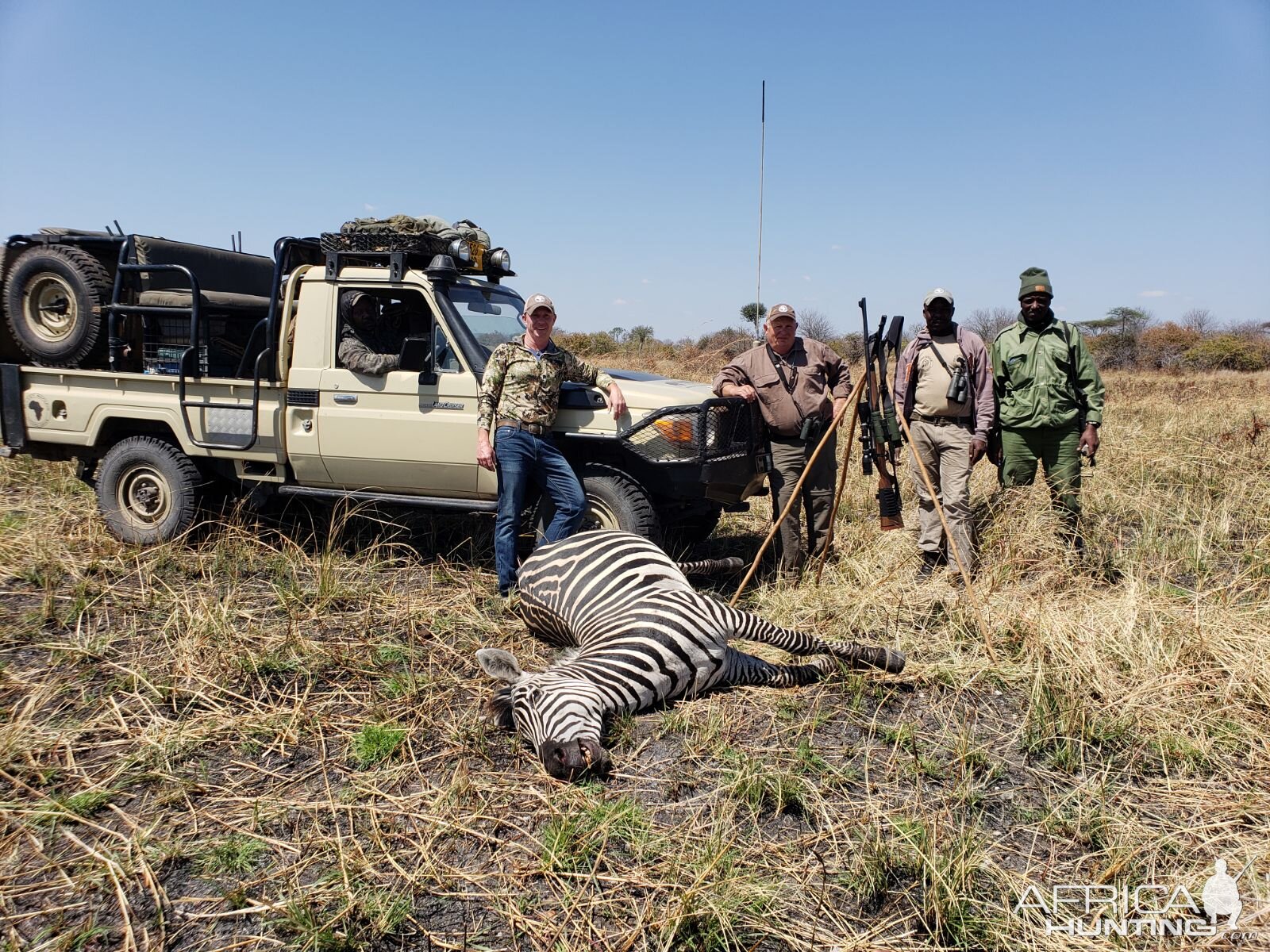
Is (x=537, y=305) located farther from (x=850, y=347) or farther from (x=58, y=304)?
(x=850, y=347)

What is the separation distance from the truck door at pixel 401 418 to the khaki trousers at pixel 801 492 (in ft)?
6.66

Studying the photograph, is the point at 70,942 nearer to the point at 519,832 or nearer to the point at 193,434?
the point at 519,832

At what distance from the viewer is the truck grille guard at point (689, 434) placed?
5.42 meters

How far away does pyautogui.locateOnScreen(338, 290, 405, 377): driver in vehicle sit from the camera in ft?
19.4

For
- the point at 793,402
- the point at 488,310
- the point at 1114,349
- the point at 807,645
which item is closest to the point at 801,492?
the point at 793,402

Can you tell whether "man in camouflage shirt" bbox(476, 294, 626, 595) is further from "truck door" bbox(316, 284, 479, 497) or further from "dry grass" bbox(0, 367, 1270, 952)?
"dry grass" bbox(0, 367, 1270, 952)

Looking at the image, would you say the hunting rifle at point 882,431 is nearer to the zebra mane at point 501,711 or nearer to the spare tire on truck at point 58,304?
the zebra mane at point 501,711

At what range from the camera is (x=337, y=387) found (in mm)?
5988

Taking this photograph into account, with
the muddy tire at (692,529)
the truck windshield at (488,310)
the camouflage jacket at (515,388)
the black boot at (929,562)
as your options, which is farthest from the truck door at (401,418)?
the black boot at (929,562)

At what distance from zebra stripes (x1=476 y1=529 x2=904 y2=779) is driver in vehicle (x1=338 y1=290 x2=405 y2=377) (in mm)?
1883

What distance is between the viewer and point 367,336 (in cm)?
609

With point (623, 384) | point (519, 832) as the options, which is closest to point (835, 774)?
point (519, 832)

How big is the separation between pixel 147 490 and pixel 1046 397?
6.42 m

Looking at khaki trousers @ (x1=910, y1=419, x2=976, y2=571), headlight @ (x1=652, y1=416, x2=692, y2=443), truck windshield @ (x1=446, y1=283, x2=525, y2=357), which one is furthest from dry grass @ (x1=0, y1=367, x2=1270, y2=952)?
truck windshield @ (x1=446, y1=283, x2=525, y2=357)
